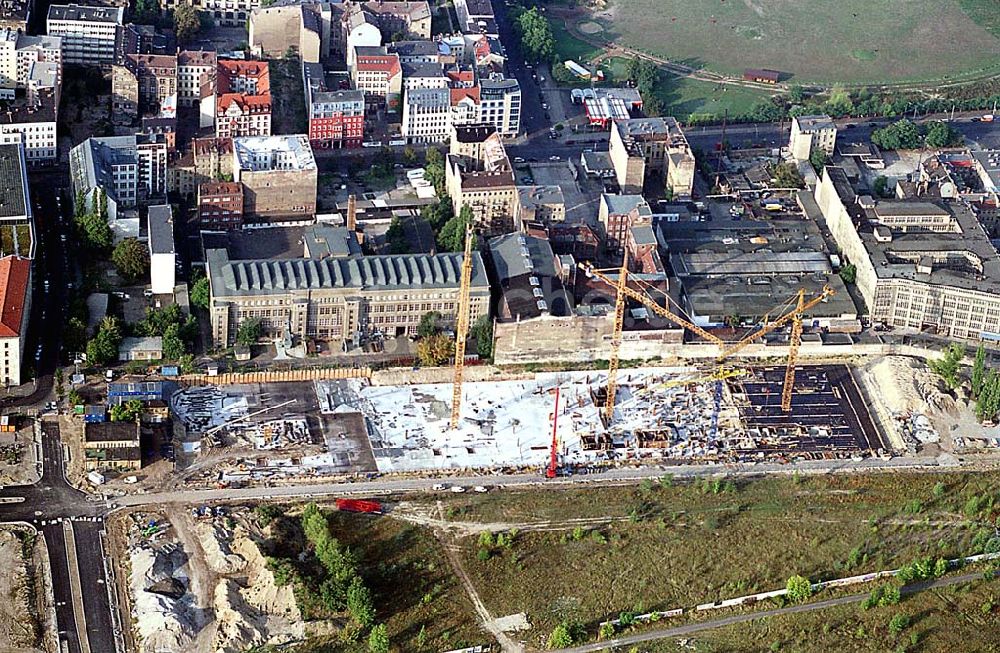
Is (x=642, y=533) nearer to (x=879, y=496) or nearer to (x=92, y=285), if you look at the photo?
(x=879, y=496)

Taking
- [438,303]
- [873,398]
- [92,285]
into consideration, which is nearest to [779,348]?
[873,398]

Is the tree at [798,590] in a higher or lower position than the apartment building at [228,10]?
lower

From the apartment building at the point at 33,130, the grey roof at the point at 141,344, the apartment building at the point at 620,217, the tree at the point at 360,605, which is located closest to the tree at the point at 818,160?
the apartment building at the point at 620,217

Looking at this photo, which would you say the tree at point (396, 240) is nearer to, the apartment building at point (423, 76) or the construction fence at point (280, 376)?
the construction fence at point (280, 376)

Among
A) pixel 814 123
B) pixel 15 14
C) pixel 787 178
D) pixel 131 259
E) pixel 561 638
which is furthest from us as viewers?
pixel 15 14

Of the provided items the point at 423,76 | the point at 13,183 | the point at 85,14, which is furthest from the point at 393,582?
the point at 85,14

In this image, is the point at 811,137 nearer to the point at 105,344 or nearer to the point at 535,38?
the point at 535,38
